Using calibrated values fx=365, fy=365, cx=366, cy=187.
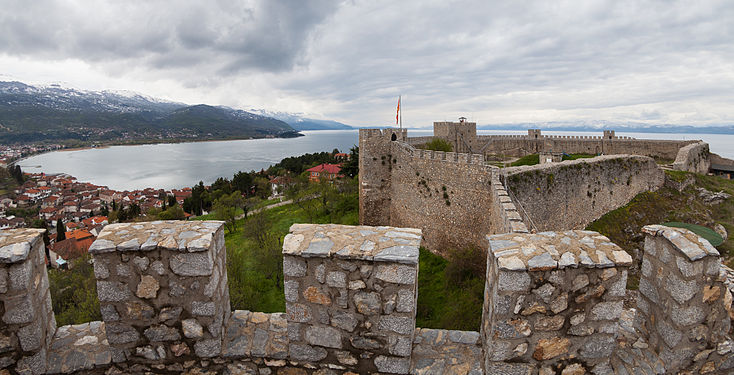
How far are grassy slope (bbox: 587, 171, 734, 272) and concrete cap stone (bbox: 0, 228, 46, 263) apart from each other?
16.7 m

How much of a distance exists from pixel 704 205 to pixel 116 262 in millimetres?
24190

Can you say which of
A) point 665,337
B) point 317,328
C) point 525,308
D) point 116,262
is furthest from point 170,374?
point 665,337

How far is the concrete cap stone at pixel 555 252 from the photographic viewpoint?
2.68m

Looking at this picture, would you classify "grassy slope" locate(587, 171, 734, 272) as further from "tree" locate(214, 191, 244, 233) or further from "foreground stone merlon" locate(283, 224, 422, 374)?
"tree" locate(214, 191, 244, 233)

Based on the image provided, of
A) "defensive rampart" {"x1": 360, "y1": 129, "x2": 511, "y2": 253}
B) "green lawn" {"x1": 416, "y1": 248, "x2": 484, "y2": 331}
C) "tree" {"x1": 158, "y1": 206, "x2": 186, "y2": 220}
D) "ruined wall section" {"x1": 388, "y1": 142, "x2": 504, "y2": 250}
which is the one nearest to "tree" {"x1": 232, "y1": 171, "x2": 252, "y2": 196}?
"tree" {"x1": 158, "y1": 206, "x2": 186, "y2": 220}

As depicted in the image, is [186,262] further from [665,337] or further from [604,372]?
[665,337]

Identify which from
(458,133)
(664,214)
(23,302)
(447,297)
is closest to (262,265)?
(447,297)

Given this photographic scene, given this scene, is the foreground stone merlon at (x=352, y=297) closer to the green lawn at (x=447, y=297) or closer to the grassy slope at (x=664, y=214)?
the green lawn at (x=447, y=297)

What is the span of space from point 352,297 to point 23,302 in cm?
273

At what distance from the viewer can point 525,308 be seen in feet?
9.00

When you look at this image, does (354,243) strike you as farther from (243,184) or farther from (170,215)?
(243,184)

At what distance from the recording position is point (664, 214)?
54.6ft

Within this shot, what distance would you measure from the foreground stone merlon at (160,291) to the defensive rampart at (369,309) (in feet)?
0.04

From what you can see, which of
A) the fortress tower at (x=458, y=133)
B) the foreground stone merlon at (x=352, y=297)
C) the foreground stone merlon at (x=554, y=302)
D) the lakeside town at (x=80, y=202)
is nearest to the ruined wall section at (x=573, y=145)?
the fortress tower at (x=458, y=133)
